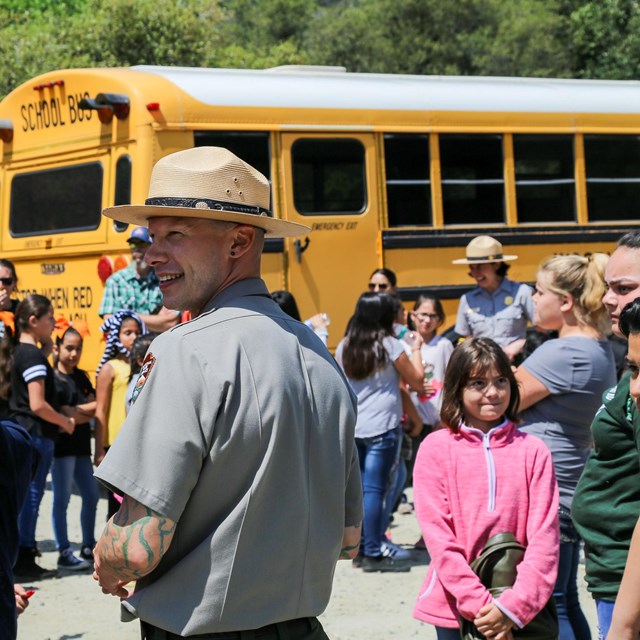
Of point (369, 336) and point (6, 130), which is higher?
point (6, 130)

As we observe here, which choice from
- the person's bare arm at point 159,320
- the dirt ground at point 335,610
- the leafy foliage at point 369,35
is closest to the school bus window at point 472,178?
the person's bare arm at point 159,320

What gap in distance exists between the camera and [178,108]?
951 cm

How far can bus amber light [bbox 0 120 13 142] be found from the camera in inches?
428

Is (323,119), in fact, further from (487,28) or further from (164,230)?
(487,28)

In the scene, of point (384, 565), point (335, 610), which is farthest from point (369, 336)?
point (335, 610)

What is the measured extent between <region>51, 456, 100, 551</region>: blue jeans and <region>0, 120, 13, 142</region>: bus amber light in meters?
4.64

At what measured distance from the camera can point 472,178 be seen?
10.8m

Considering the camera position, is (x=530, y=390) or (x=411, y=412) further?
(x=411, y=412)

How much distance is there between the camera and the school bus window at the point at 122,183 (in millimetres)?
9570

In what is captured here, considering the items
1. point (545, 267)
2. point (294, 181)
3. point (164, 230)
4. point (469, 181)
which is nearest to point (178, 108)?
point (294, 181)

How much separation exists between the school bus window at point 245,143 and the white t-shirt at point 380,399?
311cm

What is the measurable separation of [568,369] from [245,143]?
5.76m

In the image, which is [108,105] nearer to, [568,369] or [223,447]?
[568,369]

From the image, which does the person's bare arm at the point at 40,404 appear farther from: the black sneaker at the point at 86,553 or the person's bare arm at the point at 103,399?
the black sneaker at the point at 86,553
